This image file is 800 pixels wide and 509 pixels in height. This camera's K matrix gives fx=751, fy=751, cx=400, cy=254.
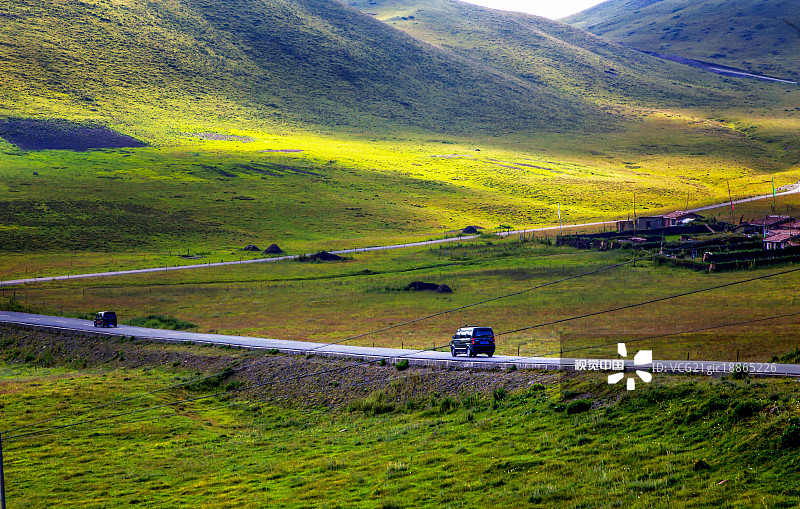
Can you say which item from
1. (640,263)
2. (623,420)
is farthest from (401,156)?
(623,420)

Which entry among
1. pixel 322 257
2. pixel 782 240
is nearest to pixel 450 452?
pixel 782 240

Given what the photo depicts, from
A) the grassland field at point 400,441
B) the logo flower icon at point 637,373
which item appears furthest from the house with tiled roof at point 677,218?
the grassland field at point 400,441

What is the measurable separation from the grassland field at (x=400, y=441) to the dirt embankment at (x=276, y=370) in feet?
0.42

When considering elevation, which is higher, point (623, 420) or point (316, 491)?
point (623, 420)

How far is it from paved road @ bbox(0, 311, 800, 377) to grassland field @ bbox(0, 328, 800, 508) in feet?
3.82

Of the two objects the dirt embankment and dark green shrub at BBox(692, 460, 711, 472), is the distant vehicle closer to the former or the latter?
the dirt embankment

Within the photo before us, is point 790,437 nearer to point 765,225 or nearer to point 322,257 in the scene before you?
point 322,257

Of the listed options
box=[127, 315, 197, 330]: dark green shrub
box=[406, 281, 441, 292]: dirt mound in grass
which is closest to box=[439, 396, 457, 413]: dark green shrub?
box=[127, 315, 197, 330]: dark green shrub

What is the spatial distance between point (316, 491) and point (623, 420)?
10.8m

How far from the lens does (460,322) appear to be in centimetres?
5666

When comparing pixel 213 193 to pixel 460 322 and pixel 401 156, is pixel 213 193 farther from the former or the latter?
pixel 460 322

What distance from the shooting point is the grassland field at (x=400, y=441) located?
21828mm

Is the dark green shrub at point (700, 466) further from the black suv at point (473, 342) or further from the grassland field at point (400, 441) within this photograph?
the black suv at point (473, 342)

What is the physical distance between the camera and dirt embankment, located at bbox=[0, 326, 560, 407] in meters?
34.2
